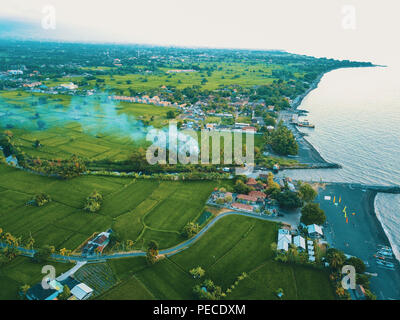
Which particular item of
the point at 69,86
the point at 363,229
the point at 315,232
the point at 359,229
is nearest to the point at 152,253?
the point at 315,232

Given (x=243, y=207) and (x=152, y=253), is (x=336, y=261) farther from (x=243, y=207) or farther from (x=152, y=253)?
(x=152, y=253)

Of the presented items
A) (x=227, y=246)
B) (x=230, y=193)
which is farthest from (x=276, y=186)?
(x=227, y=246)

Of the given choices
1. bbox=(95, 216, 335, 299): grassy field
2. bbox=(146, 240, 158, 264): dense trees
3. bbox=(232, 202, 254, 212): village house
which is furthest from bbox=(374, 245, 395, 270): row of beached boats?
bbox=(146, 240, 158, 264): dense trees

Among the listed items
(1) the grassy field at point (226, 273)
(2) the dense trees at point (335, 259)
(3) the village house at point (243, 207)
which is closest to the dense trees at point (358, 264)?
(2) the dense trees at point (335, 259)

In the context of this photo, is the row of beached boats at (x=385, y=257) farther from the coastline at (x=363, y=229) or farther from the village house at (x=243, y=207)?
the village house at (x=243, y=207)

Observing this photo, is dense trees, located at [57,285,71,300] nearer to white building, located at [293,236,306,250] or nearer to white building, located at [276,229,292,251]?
white building, located at [276,229,292,251]
